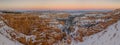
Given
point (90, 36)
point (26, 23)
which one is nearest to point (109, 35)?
point (90, 36)

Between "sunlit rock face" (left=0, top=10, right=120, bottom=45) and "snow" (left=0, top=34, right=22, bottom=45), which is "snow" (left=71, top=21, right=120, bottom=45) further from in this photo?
"snow" (left=0, top=34, right=22, bottom=45)

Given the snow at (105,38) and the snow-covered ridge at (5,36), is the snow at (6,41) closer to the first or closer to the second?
the snow-covered ridge at (5,36)

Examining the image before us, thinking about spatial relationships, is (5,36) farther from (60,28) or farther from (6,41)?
(60,28)

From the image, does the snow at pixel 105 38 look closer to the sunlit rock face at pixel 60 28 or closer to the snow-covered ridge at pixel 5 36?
the sunlit rock face at pixel 60 28

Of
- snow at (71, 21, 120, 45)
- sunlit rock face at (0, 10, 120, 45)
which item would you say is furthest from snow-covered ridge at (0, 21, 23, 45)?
snow at (71, 21, 120, 45)

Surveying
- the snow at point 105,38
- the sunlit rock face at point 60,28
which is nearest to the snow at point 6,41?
the sunlit rock face at point 60,28

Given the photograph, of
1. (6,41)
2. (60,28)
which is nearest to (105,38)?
(60,28)

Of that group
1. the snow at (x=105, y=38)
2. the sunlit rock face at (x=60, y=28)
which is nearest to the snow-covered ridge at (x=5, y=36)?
the sunlit rock face at (x=60, y=28)

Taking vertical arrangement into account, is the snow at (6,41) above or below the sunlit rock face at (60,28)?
below

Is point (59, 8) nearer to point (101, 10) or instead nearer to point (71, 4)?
point (71, 4)
